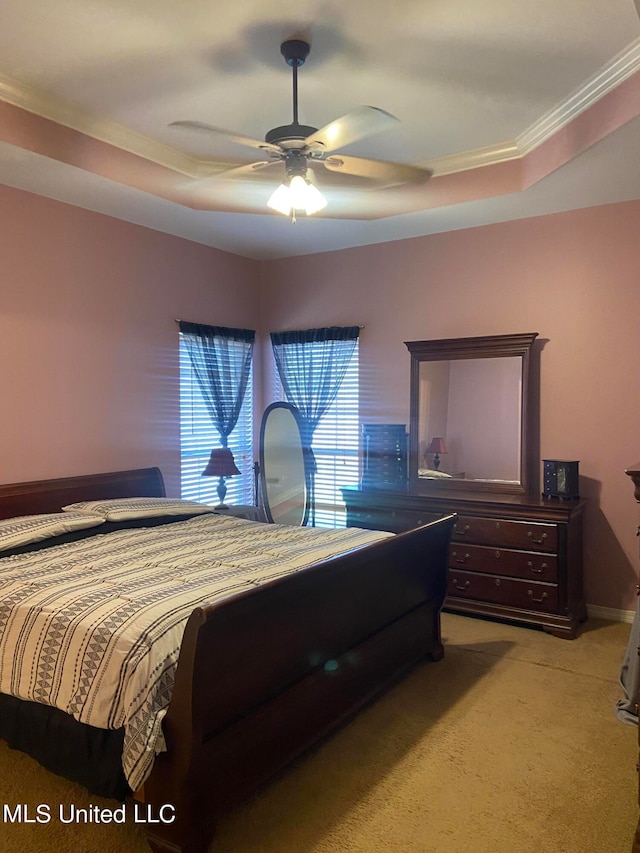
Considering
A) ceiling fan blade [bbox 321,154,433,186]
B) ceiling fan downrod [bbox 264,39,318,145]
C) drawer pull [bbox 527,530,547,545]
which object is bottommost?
drawer pull [bbox 527,530,547,545]

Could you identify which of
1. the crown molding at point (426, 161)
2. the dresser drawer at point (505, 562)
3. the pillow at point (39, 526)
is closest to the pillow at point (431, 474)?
the dresser drawer at point (505, 562)

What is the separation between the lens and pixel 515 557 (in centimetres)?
389

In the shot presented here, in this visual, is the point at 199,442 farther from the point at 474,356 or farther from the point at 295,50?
Result: the point at 295,50

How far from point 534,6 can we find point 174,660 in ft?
9.10

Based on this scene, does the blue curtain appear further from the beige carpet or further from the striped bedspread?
the beige carpet

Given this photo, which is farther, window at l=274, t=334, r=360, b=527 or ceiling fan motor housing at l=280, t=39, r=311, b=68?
window at l=274, t=334, r=360, b=527

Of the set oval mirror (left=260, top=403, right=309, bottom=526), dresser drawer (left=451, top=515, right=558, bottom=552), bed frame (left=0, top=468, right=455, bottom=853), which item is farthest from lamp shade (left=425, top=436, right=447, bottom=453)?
bed frame (left=0, top=468, right=455, bottom=853)

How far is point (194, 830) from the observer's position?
186 cm

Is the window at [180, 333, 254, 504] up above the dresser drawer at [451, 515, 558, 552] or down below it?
above

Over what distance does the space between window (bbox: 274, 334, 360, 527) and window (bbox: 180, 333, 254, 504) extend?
677 millimetres

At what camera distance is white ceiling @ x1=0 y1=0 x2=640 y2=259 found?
2518 mm

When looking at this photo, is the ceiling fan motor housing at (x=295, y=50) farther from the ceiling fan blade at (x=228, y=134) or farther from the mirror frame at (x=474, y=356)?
the mirror frame at (x=474, y=356)

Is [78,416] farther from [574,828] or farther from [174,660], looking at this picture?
[574,828]

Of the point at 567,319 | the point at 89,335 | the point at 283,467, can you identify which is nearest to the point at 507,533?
the point at 567,319
